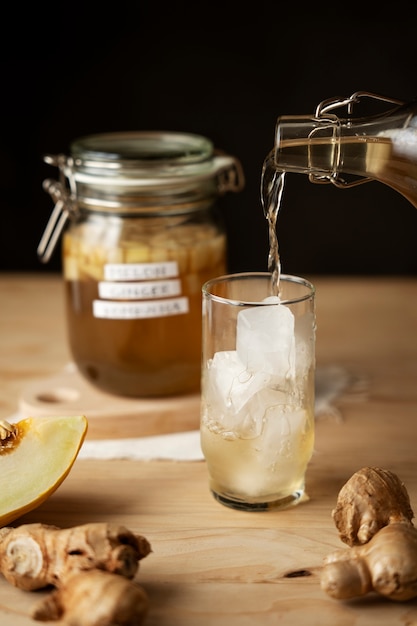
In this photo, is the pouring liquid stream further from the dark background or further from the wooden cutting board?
the dark background

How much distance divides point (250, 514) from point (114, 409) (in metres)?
0.30

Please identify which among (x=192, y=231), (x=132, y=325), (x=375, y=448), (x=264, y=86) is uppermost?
(x=264, y=86)

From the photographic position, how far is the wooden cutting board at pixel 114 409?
125 cm

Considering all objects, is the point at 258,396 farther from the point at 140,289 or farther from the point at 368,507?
the point at 140,289

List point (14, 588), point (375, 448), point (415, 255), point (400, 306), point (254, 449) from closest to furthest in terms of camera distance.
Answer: point (14, 588) < point (254, 449) < point (375, 448) < point (400, 306) < point (415, 255)

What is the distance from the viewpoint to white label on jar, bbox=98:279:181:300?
4.11ft

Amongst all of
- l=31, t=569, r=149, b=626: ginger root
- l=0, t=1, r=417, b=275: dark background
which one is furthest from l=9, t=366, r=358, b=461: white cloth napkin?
l=0, t=1, r=417, b=275: dark background

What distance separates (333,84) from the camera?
69.7 inches

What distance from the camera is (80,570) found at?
2.70ft

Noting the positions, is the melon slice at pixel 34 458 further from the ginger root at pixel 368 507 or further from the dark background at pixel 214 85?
the dark background at pixel 214 85

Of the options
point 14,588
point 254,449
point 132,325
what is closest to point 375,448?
point 254,449

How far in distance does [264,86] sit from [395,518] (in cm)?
107

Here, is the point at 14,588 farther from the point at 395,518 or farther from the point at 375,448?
the point at 375,448

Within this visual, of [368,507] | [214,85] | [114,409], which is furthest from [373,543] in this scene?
[214,85]
